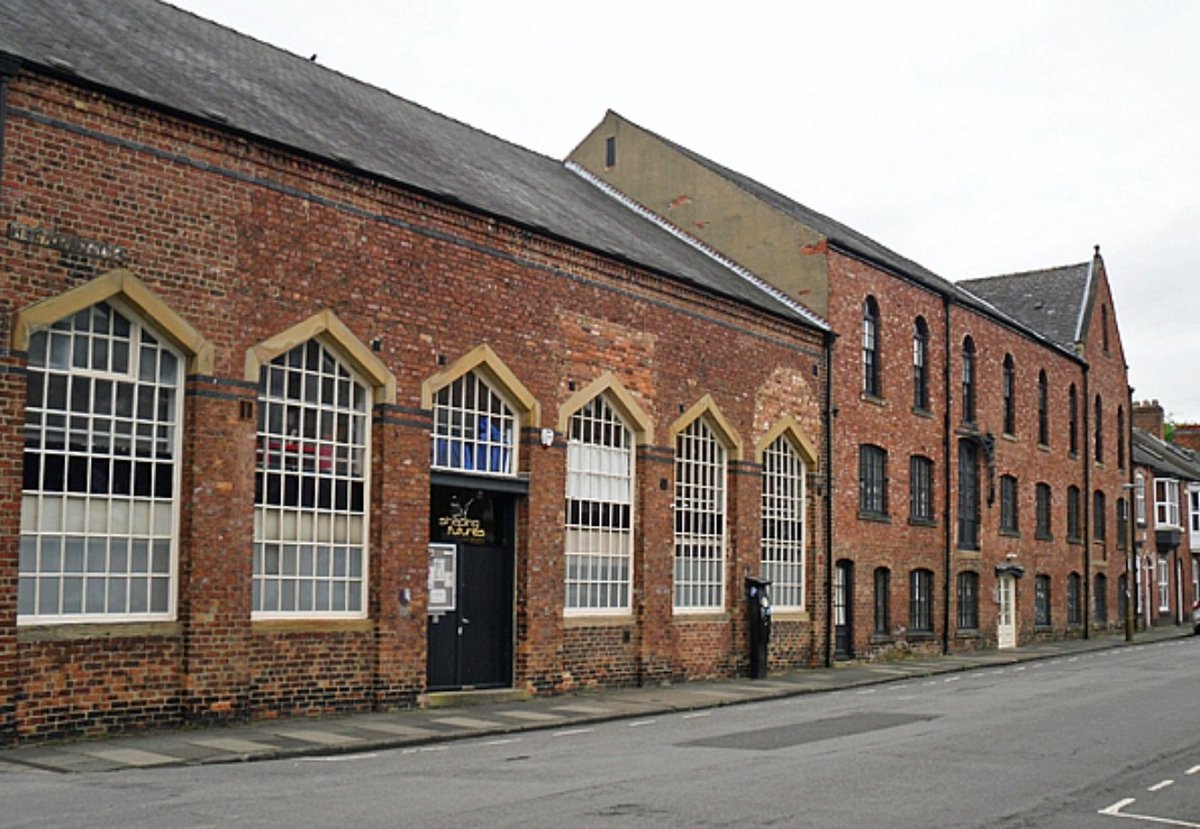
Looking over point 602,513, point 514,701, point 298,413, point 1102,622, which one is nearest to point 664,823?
point 298,413

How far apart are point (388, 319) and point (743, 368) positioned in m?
9.68

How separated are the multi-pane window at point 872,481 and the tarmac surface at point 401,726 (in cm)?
468

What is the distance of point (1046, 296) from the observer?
47.7 metres

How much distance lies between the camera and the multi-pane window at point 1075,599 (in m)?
43.5

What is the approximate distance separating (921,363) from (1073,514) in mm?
13331

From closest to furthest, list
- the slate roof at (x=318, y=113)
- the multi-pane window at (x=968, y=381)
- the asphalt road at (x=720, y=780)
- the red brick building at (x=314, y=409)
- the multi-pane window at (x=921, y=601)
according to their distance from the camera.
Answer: the asphalt road at (x=720, y=780) → the red brick building at (x=314, y=409) → the slate roof at (x=318, y=113) → the multi-pane window at (x=921, y=601) → the multi-pane window at (x=968, y=381)

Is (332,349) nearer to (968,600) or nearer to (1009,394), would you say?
(968,600)

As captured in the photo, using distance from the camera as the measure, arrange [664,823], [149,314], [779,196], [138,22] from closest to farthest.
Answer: [664,823] → [149,314] → [138,22] → [779,196]

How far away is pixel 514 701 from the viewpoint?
20219 mm

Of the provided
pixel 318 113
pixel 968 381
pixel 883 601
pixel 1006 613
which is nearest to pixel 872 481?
pixel 883 601

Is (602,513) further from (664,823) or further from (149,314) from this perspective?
(664,823)

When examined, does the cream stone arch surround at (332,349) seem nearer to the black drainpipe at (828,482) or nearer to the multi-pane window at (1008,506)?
the black drainpipe at (828,482)

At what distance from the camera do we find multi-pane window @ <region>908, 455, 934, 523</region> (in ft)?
109

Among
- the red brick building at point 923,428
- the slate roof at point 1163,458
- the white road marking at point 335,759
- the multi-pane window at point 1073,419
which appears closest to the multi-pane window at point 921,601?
the red brick building at point 923,428
